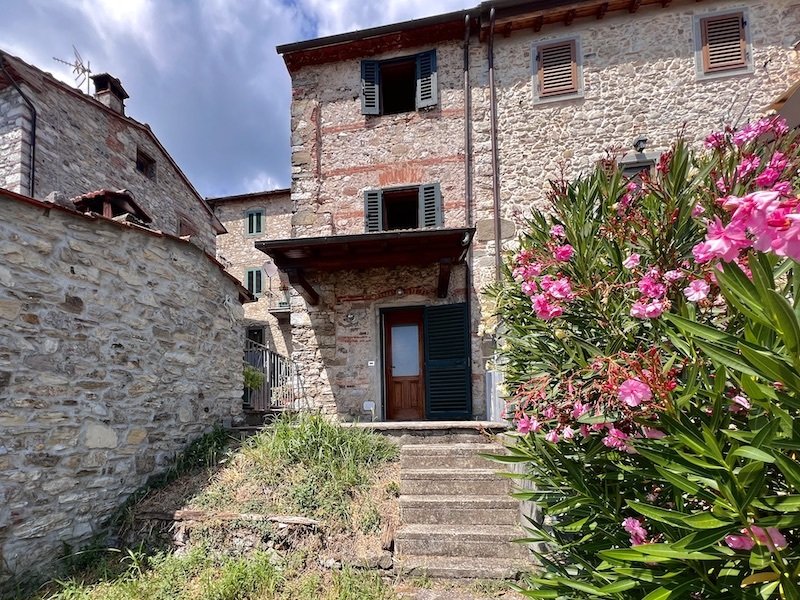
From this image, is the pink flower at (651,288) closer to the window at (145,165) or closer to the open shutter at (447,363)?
the open shutter at (447,363)

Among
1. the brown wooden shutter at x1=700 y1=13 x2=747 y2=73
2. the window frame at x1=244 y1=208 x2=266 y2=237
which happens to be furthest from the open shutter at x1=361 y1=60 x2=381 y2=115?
the window frame at x1=244 y1=208 x2=266 y2=237

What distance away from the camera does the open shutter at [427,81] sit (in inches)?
306

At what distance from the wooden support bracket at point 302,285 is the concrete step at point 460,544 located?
4.30 m

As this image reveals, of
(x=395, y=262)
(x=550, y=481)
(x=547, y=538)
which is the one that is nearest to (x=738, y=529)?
(x=550, y=481)

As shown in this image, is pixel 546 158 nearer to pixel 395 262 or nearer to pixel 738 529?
pixel 395 262

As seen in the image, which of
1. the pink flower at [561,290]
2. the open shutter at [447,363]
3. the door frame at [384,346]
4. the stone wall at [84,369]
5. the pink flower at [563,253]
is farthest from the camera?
the door frame at [384,346]

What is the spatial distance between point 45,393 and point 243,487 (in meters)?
2.06

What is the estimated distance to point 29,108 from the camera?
7.59m

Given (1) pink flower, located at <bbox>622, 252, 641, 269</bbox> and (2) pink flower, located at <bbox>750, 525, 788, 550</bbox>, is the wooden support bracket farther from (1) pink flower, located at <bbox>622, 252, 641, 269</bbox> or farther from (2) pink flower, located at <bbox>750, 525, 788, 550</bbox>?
(2) pink flower, located at <bbox>750, 525, 788, 550</bbox>

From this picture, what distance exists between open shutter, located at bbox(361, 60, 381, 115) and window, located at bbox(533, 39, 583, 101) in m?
2.98

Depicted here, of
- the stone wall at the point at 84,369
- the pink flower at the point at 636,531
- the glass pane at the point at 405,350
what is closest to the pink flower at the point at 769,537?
the pink flower at the point at 636,531

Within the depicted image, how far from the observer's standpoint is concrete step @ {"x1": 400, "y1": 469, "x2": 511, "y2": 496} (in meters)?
4.29

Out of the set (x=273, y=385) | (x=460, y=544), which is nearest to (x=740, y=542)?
(x=460, y=544)

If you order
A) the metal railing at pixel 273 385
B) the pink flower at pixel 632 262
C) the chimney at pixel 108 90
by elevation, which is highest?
the chimney at pixel 108 90
